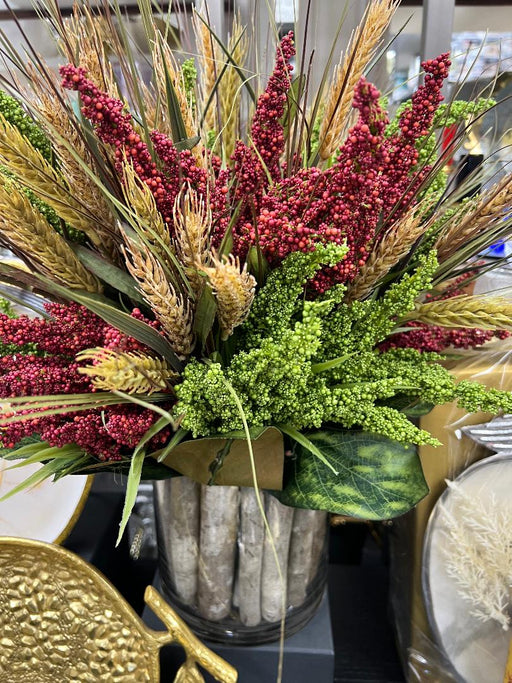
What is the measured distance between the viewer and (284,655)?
496 mm

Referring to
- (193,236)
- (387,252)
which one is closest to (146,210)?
(193,236)

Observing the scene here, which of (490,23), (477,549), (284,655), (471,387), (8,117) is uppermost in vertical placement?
(490,23)

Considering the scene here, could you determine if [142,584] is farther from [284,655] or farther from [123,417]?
[123,417]

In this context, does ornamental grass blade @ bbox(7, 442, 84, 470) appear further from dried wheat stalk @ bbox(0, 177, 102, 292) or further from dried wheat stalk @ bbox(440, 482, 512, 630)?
dried wheat stalk @ bbox(440, 482, 512, 630)

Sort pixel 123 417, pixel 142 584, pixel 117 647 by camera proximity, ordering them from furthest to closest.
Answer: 1. pixel 142 584
2. pixel 117 647
3. pixel 123 417

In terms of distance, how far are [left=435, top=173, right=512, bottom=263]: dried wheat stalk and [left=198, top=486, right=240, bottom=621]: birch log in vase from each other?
26 centimetres

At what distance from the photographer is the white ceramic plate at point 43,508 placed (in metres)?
0.56

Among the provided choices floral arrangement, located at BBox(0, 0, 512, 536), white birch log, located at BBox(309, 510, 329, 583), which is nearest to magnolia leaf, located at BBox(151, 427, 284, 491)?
floral arrangement, located at BBox(0, 0, 512, 536)

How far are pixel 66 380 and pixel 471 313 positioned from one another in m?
0.27

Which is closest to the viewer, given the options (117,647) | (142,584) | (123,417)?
(123,417)

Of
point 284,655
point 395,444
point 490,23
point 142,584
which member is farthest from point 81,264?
point 490,23

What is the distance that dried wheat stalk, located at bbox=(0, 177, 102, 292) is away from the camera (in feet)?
0.96

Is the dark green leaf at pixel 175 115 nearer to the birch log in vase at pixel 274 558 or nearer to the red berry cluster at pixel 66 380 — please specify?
the red berry cluster at pixel 66 380

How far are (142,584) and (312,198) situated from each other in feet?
1.98
